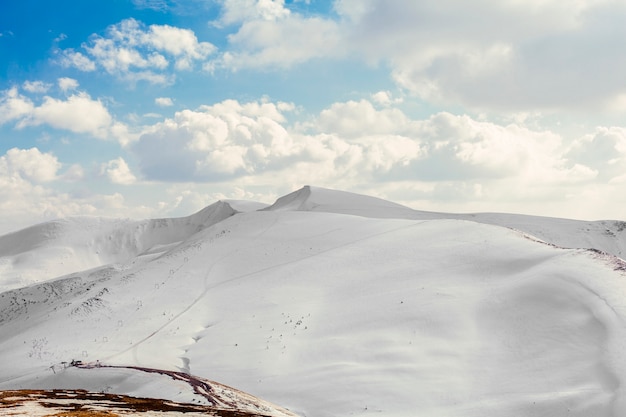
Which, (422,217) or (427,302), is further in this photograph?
(422,217)

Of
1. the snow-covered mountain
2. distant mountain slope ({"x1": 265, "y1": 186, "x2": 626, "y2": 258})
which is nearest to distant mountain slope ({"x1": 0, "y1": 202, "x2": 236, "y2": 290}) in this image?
distant mountain slope ({"x1": 265, "y1": 186, "x2": 626, "y2": 258})

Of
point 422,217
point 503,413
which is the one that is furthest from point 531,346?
point 422,217

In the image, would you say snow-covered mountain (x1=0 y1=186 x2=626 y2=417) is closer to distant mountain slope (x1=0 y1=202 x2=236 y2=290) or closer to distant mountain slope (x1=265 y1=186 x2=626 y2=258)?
distant mountain slope (x1=265 y1=186 x2=626 y2=258)

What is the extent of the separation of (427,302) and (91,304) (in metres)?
23.7

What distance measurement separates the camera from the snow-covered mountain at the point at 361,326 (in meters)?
24.3

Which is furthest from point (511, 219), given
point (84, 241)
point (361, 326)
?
point (84, 241)

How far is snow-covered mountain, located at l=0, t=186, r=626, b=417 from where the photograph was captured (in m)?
24.3

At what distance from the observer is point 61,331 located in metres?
37.9

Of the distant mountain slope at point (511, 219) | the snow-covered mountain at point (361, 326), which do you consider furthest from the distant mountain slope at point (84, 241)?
the snow-covered mountain at point (361, 326)

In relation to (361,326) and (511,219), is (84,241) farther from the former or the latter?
(361,326)

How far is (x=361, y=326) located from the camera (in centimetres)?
3188

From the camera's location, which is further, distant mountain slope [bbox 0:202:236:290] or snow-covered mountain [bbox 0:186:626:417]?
distant mountain slope [bbox 0:202:236:290]

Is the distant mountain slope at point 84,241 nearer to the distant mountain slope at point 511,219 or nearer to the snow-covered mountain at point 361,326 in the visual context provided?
the distant mountain slope at point 511,219

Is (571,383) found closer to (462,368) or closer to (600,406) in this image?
(600,406)
